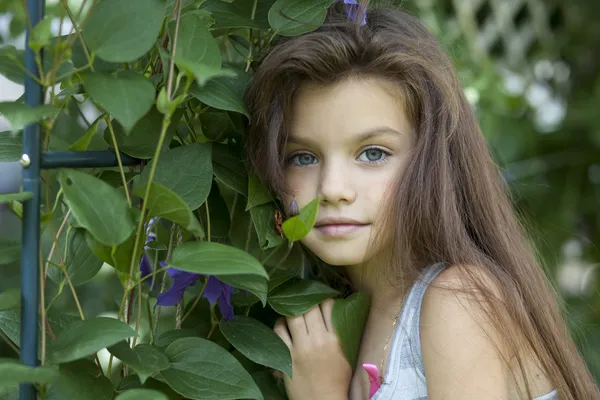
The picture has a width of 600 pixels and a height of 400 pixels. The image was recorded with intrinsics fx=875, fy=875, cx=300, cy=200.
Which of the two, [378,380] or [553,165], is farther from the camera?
[553,165]

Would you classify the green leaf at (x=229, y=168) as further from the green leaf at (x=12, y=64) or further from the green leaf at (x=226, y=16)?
the green leaf at (x=12, y=64)

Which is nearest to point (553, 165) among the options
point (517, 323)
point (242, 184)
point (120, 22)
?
point (517, 323)

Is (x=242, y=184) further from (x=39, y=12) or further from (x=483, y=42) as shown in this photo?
(x=483, y=42)

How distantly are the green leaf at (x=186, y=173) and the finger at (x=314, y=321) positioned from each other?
0.24 m

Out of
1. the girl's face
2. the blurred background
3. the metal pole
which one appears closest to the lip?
the girl's face

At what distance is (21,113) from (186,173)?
0.18 metres

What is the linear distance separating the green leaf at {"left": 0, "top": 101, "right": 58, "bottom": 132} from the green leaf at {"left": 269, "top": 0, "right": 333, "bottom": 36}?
28 centimetres

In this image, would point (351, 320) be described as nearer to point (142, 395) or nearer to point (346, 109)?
point (346, 109)

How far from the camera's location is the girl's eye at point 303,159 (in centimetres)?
89

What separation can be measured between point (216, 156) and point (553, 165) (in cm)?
133

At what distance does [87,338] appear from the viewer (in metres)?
0.59

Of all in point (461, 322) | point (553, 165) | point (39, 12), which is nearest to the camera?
point (39, 12)

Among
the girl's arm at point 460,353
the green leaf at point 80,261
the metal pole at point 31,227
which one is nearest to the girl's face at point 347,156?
the girl's arm at point 460,353

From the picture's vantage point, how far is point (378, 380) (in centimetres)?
89
